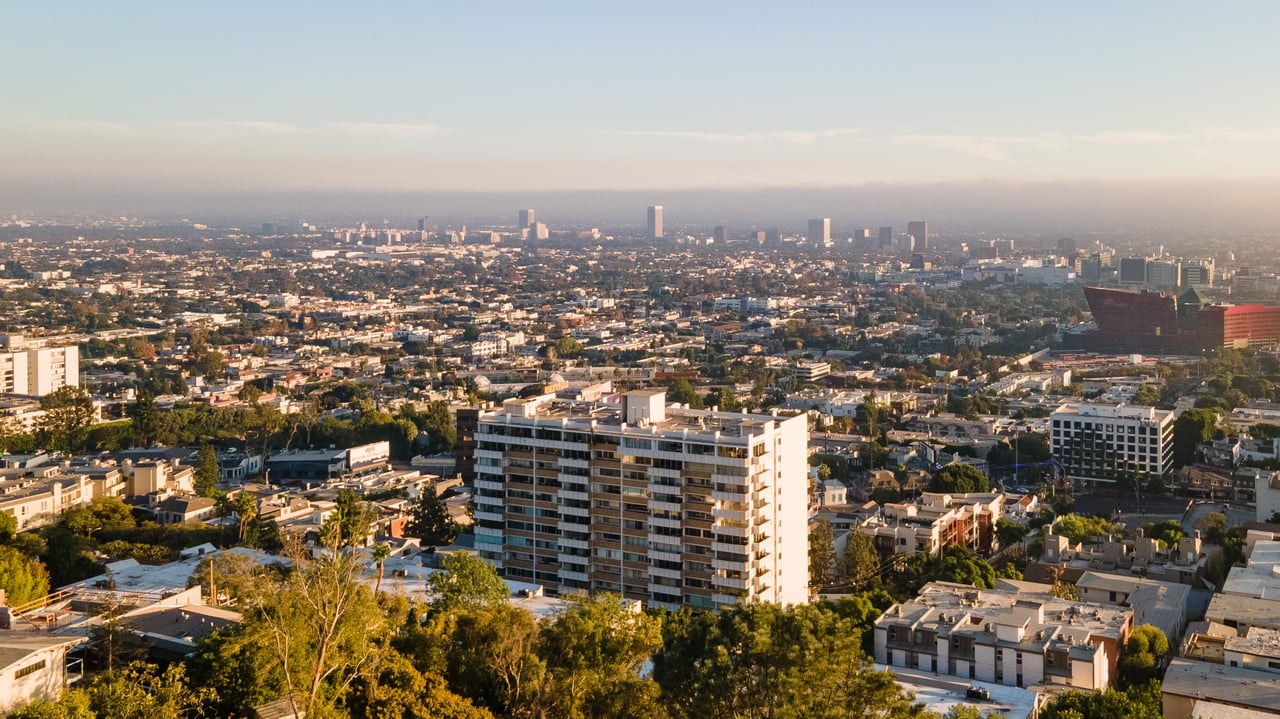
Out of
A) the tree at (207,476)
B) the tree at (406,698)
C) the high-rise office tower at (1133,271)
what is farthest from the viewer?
the high-rise office tower at (1133,271)

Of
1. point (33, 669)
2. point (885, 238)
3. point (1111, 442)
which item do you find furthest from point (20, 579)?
point (885, 238)

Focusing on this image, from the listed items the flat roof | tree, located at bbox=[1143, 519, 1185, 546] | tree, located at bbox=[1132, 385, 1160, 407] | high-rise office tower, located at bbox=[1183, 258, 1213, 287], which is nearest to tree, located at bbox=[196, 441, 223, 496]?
tree, located at bbox=[1143, 519, 1185, 546]

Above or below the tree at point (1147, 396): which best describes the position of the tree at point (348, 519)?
above

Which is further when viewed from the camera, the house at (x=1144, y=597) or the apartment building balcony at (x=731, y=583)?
the house at (x=1144, y=597)

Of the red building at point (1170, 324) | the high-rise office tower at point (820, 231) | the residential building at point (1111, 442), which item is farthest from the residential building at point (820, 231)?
the residential building at point (1111, 442)

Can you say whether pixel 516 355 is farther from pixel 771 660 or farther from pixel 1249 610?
pixel 771 660

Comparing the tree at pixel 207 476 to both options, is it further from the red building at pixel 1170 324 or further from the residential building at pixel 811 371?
the red building at pixel 1170 324

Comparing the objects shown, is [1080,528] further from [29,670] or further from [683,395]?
[683,395]
